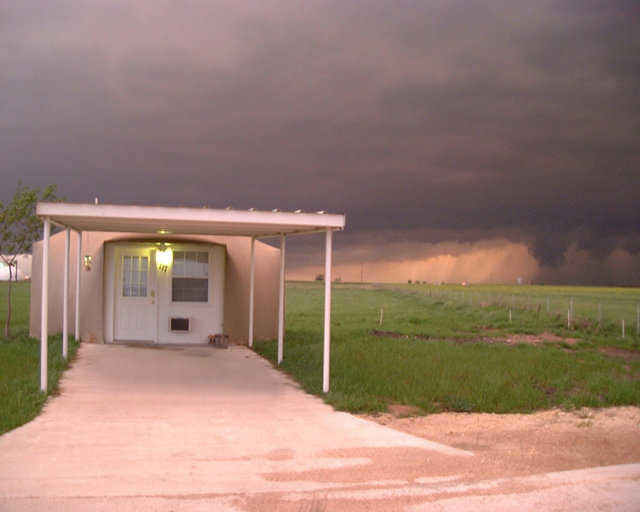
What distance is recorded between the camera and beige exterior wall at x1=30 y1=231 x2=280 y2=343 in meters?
13.7

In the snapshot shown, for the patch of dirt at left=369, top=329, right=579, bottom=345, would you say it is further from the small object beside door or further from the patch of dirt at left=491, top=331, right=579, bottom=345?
the small object beside door

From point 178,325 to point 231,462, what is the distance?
8387 millimetres

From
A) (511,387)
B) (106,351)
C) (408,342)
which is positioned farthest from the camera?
(408,342)

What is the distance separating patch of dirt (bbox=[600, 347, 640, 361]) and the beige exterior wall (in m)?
7.88

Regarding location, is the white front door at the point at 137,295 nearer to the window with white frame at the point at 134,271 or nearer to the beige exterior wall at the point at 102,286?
the window with white frame at the point at 134,271

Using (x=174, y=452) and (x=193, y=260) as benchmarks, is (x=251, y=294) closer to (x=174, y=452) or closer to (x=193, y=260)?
(x=193, y=260)

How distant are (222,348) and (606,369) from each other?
7.35 metres

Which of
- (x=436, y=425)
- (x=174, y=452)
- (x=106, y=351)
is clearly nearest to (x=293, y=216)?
(x=436, y=425)

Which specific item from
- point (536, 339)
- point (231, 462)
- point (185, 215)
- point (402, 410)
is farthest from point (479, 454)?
point (536, 339)

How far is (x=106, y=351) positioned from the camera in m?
12.3

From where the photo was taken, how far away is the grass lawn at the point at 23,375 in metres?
7.17

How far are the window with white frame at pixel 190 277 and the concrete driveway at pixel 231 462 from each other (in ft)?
16.9

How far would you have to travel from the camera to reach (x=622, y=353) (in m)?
16.1

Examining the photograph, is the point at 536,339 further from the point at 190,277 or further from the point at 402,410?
the point at 402,410
